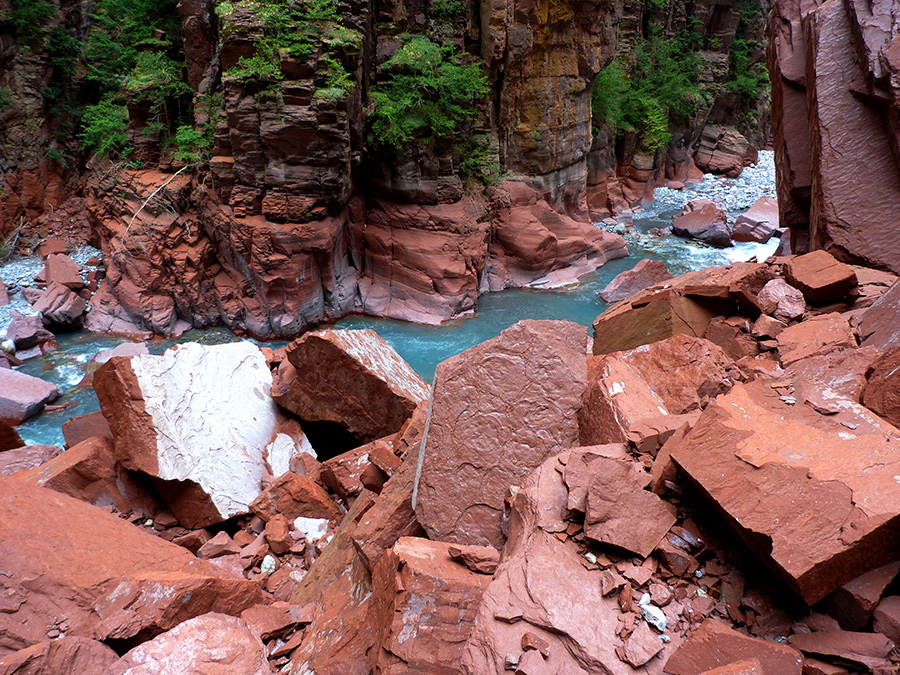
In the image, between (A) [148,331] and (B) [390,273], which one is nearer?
(A) [148,331]

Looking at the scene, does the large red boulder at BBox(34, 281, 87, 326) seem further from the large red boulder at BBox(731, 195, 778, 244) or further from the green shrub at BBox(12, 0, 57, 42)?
the large red boulder at BBox(731, 195, 778, 244)

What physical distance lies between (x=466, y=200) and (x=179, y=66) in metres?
7.30

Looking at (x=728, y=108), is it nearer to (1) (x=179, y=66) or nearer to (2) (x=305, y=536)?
(1) (x=179, y=66)

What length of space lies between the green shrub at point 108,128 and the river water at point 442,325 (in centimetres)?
276

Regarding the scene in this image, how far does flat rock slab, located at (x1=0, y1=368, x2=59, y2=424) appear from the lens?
8.14 meters

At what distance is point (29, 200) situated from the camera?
46.2ft

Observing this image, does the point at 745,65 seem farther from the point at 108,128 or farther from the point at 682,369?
the point at 682,369

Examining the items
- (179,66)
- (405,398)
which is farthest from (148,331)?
(405,398)

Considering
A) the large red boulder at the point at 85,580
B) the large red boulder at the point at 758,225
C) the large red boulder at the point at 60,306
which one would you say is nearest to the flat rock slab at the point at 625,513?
the large red boulder at the point at 85,580

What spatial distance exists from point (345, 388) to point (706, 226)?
583 inches

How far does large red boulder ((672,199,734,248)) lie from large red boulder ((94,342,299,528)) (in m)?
15.0

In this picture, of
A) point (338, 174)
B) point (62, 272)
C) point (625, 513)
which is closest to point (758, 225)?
point (338, 174)

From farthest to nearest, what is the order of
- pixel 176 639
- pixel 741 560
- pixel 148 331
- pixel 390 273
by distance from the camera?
pixel 390 273 < pixel 148 331 < pixel 176 639 < pixel 741 560

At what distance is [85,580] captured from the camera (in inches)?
113
